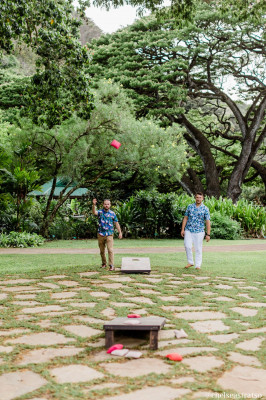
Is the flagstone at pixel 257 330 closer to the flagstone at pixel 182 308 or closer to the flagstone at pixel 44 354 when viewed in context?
the flagstone at pixel 182 308

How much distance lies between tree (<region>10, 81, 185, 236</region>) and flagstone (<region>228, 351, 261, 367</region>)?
12322 mm

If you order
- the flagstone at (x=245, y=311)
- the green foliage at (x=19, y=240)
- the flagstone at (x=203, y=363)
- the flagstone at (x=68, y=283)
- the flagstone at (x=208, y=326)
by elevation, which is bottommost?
the flagstone at (x=203, y=363)

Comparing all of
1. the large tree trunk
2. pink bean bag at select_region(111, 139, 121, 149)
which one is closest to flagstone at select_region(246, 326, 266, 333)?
pink bean bag at select_region(111, 139, 121, 149)

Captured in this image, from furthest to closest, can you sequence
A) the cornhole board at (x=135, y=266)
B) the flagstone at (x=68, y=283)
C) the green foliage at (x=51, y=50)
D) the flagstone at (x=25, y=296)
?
1. the cornhole board at (x=135, y=266)
2. the green foliage at (x=51, y=50)
3. the flagstone at (x=68, y=283)
4. the flagstone at (x=25, y=296)

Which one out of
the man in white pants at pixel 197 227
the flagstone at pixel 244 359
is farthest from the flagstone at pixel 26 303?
the man in white pants at pixel 197 227

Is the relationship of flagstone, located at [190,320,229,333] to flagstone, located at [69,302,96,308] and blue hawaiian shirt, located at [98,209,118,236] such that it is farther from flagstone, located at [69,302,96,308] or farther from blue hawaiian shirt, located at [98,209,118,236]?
blue hawaiian shirt, located at [98,209,118,236]

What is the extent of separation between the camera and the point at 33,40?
9.62 meters

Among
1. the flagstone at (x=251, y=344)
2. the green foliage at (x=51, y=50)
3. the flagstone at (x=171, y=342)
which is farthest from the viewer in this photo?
the green foliage at (x=51, y=50)

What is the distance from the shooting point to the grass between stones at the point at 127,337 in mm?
3338

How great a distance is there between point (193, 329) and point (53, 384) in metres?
2.00

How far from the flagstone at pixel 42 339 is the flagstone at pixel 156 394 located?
1.40m

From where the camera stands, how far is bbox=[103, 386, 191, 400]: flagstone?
10.1ft

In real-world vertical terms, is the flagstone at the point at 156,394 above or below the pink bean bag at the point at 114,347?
below

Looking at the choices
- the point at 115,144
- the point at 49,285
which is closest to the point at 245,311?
the point at 49,285
